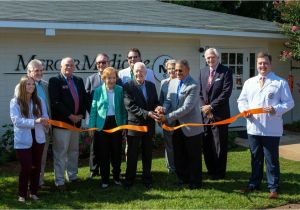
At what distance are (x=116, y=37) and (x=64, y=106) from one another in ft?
16.6

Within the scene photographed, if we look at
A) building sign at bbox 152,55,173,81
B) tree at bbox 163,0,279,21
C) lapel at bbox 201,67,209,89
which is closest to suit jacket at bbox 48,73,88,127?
lapel at bbox 201,67,209,89

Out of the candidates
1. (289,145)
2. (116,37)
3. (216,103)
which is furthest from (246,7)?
(216,103)

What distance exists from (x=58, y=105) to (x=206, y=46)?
691 cm

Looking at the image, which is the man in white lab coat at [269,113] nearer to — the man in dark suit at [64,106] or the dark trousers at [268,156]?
the dark trousers at [268,156]

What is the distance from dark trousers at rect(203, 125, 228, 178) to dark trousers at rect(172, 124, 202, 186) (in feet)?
2.10

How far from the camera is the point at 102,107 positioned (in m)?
6.76

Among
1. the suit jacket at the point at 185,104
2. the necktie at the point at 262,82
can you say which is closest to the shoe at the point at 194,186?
the suit jacket at the point at 185,104

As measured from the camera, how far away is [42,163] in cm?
676

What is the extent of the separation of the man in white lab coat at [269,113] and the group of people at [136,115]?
14 millimetres

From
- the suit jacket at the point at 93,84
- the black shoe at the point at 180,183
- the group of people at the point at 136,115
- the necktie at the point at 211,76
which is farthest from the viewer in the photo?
the necktie at the point at 211,76

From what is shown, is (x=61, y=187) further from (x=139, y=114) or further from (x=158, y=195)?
(x=139, y=114)

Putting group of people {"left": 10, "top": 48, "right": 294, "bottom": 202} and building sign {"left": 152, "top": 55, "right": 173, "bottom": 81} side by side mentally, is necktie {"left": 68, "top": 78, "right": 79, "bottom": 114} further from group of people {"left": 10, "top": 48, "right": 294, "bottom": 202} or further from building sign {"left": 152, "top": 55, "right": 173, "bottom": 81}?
building sign {"left": 152, "top": 55, "right": 173, "bottom": 81}

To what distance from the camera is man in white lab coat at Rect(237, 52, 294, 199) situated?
629 centimetres

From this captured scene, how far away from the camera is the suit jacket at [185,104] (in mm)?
6625
